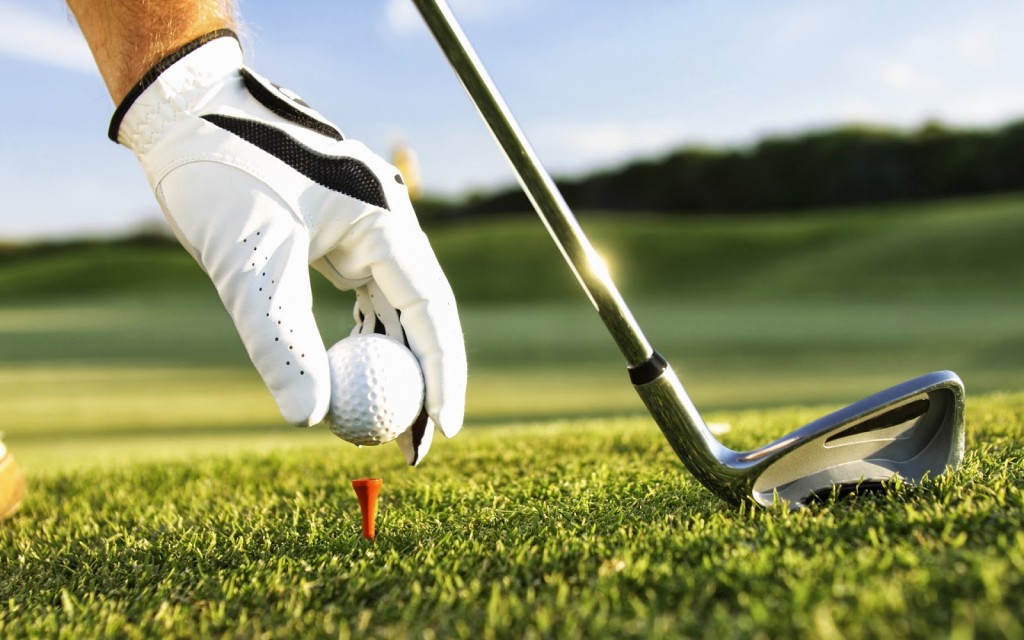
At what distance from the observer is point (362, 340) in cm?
198

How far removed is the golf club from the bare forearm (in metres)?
0.62

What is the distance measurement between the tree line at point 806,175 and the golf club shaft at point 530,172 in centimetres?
3185

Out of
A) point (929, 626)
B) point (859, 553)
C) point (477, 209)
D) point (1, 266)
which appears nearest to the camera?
point (929, 626)

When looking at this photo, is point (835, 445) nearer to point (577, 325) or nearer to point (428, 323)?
point (428, 323)

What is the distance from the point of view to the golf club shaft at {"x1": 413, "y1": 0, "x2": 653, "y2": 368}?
1.72 metres

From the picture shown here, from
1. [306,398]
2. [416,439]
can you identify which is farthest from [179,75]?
[416,439]

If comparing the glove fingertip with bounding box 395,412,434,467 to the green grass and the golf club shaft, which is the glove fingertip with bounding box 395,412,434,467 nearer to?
the green grass

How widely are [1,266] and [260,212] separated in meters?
36.5

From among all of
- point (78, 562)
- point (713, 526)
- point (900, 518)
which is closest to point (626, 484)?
point (713, 526)

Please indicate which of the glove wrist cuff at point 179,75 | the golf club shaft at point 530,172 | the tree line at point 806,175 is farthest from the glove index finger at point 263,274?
the tree line at point 806,175

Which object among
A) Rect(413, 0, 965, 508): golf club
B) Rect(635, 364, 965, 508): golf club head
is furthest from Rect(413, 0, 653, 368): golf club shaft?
Rect(635, 364, 965, 508): golf club head

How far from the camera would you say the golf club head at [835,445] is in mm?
1709

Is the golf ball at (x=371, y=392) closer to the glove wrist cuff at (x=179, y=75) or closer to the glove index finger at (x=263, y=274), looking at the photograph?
Result: the glove index finger at (x=263, y=274)

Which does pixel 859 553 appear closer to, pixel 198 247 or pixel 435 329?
pixel 435 329
